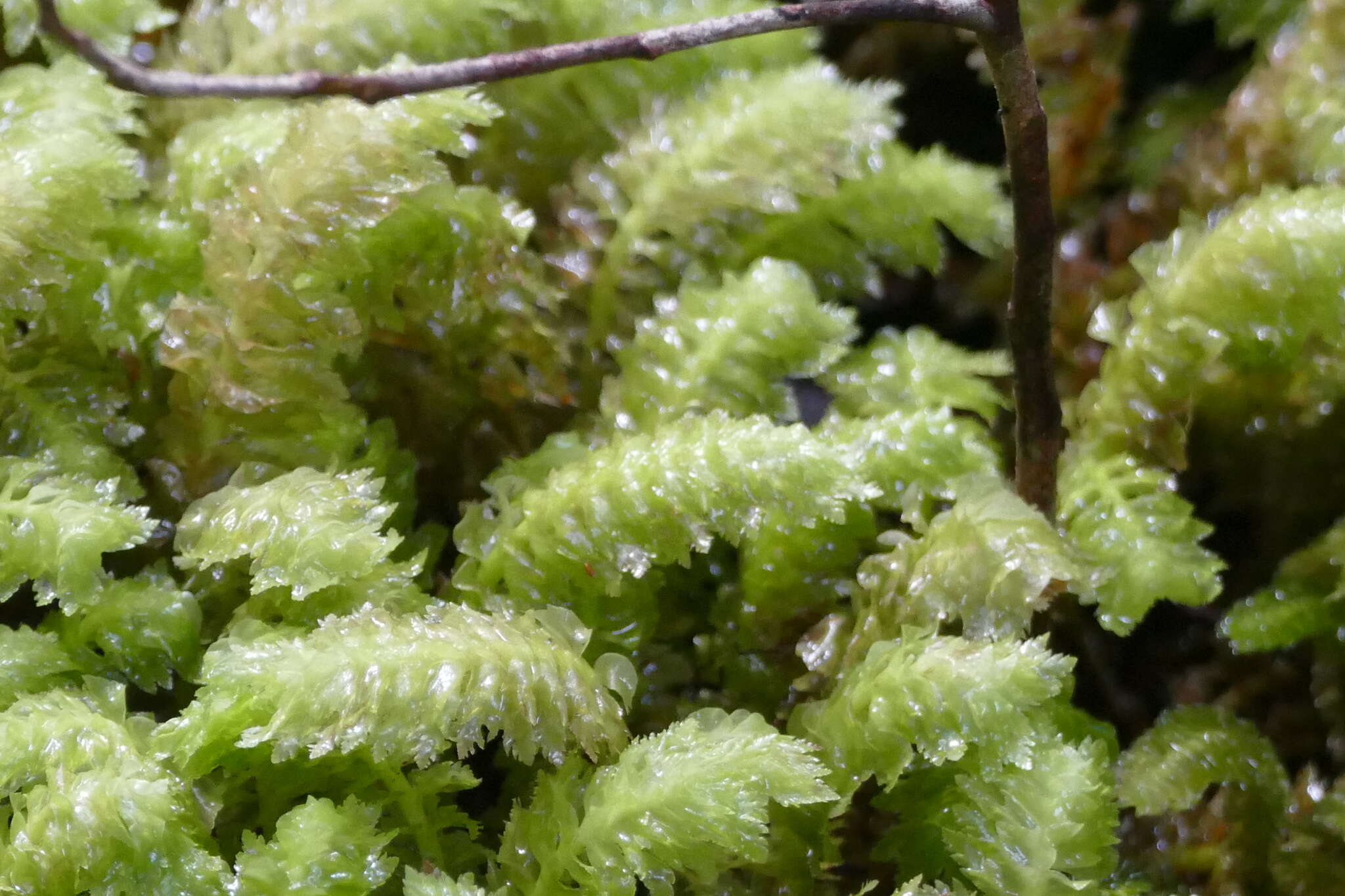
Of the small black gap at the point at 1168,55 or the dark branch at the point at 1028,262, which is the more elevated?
the small black gap at the point at 1168,55

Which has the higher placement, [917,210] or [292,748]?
[917,210]

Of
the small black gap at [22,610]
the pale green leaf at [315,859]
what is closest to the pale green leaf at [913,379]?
the pale green leaf at [315,859]

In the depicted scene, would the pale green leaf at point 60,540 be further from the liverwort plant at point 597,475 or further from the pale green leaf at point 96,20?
the pale green leaf at point 96,20

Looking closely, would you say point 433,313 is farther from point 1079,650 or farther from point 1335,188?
point 1335,188

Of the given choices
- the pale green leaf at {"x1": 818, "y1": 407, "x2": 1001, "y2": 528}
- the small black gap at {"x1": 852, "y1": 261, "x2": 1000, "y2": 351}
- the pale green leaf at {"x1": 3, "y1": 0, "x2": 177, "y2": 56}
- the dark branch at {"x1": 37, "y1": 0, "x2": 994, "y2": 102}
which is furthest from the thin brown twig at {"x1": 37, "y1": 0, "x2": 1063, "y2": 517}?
the small black gap at {"x1": 852, "y1": 261, "x2": 1000, "y2": 351}

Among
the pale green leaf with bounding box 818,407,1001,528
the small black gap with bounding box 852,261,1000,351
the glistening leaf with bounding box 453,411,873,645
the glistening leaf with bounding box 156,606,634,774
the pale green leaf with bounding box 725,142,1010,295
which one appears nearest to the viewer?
the glistening leaf with bounding box 156,606,634,774

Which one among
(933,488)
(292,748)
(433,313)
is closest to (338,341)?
(433,313)

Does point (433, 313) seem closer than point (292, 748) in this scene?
No

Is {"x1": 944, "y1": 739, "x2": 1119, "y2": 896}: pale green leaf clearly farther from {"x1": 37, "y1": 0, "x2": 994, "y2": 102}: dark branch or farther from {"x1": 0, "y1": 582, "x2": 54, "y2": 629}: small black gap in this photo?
{"x1": 0, "y1": 582, "x2": 54, "y2": 629}: small black gap
